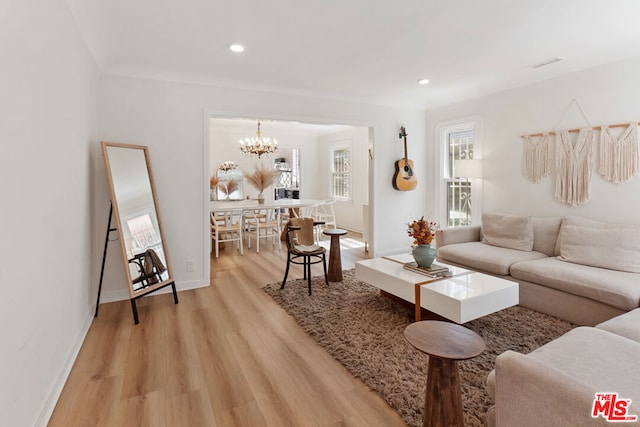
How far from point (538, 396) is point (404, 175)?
14.1 ft

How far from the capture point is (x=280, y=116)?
165 inches

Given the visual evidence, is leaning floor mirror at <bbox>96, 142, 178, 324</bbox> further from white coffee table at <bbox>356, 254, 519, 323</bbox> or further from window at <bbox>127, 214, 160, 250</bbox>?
white coffee table at <bbox>356, 254, 519, 323</bbox>

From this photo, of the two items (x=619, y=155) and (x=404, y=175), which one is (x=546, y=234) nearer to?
(x=619, y=155)

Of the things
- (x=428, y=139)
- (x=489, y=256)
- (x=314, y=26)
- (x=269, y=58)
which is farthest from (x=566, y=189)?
(x=269, y=58)

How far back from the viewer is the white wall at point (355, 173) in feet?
23.9

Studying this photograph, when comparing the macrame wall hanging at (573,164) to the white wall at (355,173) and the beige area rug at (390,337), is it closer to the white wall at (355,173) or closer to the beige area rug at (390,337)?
the beige area rug at (390,337)

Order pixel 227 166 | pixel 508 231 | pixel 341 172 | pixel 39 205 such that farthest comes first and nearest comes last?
pixel 341 172
pixel 227 166
pixel 508 231
pixel 39 205

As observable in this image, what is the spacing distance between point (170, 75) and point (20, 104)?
2355 millimetres

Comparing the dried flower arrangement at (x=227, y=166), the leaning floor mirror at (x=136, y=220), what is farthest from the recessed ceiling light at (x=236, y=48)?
the dried flower arrangement at (x=227, y=166)

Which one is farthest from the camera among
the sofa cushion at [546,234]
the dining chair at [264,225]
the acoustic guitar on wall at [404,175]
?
the dining chair at [264,225]

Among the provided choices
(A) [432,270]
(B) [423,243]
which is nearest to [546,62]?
(B) [423,243]

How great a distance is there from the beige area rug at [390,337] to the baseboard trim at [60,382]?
1.64 metres

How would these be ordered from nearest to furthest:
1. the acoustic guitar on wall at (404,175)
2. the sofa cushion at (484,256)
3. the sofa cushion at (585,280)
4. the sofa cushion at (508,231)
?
1. the sofa cushion at (585,280)
2. the sofa cushion at (484,256)
3. the sofa cushion at (508,231)
4. the acoustic guitar on wall at (404,175)

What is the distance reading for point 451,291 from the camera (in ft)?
8.03
